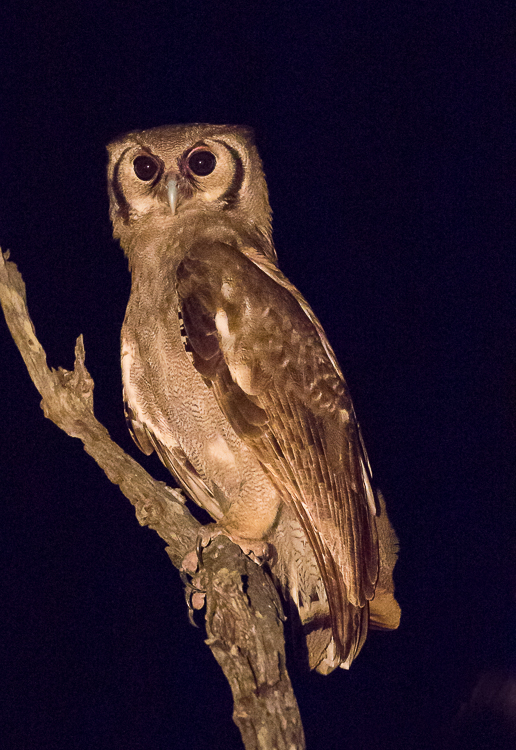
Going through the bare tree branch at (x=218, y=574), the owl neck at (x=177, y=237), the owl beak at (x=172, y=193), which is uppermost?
the owl beak at (x=172, y=193)

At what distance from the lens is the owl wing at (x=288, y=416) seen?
1.19 meters

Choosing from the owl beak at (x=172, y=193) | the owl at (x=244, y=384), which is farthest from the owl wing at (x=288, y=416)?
the owl beak at (x=172, y=193)

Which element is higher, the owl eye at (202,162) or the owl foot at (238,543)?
the owl eye at (202,162)

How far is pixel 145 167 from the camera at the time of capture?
4.26ft

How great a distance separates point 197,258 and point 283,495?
0.49m

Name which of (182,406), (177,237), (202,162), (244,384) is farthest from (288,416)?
(202,162)

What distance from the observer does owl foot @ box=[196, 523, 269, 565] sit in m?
1.25

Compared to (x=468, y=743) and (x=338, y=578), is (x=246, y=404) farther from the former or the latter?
(x=468, y=743)

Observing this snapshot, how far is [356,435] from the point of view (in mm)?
1254

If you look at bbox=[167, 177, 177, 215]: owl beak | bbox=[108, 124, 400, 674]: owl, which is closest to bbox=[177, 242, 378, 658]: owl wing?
bbox=[108, 124, 400, 674]: owl

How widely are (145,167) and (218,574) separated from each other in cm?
82

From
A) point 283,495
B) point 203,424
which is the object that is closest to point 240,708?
point 283,495

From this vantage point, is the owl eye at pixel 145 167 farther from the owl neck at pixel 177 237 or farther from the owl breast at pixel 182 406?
the owl breast at pixel 182 406

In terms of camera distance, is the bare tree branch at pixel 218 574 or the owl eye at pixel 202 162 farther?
the owl eye at pixel 202 162
